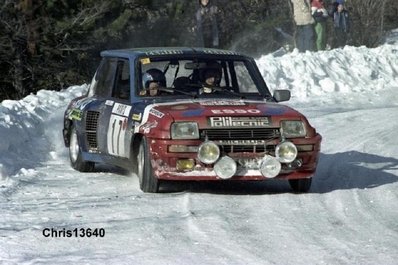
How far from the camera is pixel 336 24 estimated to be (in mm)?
27391

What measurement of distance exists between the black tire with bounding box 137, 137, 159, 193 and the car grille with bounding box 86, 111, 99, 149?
1.44 meters

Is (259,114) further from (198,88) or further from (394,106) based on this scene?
(394,106)

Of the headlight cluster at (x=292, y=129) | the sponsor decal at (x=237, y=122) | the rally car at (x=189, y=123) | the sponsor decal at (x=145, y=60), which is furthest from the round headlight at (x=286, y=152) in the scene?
the sponsor decal at (x=145, y=60)

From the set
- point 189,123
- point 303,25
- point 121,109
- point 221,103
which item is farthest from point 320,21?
point 189,123

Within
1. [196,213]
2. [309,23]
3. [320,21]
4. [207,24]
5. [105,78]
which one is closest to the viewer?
[196,213]

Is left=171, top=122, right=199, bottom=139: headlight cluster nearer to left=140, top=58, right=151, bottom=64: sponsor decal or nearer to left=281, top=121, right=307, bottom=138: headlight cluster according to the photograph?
left=281, top=121, right=307, bottom=138: headlight cluster

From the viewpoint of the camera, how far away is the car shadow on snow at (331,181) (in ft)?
34.3

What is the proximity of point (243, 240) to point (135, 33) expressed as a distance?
19.3 m

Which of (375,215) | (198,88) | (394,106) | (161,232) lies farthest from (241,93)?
(394,106)

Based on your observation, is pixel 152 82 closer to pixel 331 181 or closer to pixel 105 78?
pixel 105 78

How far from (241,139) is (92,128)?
7.90 feet

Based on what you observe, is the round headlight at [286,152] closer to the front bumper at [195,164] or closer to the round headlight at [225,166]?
the front bumper at [195,164]

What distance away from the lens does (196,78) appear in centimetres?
1103

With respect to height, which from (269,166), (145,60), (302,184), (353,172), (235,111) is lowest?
(353,172)
